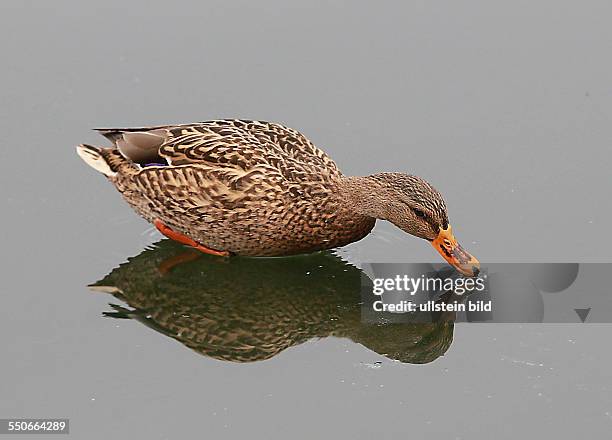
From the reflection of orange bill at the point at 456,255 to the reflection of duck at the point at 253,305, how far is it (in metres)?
0.39

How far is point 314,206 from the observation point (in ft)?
24.9

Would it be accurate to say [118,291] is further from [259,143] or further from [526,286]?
[526,286]

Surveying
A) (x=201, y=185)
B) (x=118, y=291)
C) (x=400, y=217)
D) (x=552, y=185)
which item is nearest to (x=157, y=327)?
(x=118, y=291)

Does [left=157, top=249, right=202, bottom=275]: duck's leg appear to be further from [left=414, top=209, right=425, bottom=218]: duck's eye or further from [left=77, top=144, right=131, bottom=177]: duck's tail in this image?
[left=414, top=209, right=425, bottom=218]: duck's eye

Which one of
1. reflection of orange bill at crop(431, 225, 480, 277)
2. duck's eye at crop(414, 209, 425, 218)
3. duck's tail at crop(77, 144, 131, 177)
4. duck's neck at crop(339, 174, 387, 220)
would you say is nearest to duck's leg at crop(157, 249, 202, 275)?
duck's tail at crop(77, 144, 131, 177)

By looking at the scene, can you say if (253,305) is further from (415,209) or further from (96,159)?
(96,159)

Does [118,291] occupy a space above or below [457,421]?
above

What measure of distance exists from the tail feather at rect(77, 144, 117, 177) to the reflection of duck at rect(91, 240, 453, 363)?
0.68 m

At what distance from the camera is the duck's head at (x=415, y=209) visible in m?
7.28

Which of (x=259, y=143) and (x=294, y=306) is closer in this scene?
(x=294, y=306)

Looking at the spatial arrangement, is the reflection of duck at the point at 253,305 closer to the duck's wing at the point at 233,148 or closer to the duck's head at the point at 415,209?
the duck's head at the point at 415,209

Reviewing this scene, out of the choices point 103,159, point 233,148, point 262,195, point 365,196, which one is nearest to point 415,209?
point 365,196

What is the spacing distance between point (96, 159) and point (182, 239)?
889mm

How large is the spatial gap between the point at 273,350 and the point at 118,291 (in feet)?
3.85
